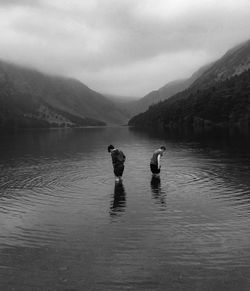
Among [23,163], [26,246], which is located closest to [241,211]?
[26,246]

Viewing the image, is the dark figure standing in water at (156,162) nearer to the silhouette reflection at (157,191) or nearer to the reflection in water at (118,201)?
the silhouette reflection at (157,191)

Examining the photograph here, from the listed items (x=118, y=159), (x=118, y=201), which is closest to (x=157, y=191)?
(x=118, y=201)

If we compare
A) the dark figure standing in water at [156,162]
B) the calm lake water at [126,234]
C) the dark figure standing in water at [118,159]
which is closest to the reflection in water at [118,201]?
the calm lake water at [126,234]

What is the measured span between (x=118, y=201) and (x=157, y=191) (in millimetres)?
4272

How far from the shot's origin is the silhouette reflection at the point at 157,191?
25761mm

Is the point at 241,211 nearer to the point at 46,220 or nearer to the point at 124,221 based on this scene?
the point at 124,221

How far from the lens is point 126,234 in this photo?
18.4 m

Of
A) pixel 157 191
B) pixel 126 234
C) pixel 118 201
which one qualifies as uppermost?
pixel 157 191

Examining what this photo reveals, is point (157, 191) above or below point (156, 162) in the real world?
below

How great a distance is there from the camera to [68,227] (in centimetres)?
1988

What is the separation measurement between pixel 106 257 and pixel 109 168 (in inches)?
1136

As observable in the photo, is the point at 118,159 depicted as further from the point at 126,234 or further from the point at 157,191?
the point at 126,234

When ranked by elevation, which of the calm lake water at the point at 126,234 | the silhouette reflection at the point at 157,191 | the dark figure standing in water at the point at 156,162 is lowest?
the calm lake water at the point at 126,234

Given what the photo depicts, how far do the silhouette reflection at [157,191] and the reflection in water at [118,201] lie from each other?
85.4 inches
